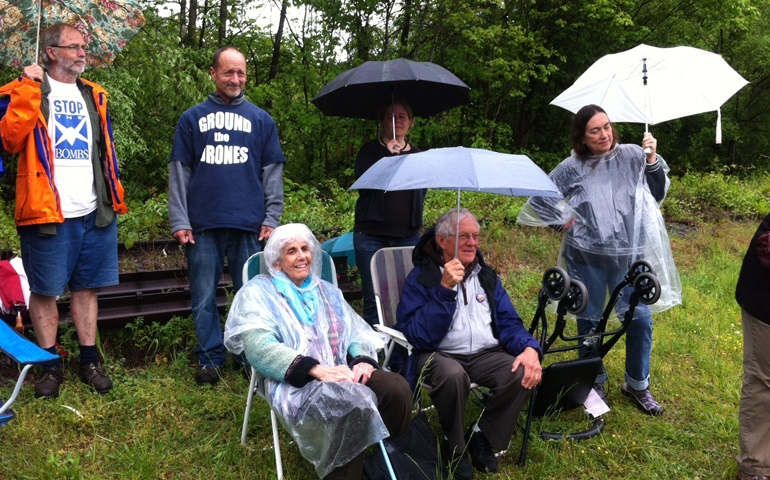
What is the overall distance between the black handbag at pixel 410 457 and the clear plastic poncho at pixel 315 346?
0.21 meters

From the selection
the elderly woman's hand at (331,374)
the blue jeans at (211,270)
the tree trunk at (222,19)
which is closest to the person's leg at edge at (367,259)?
the blue jeans at (211,270)

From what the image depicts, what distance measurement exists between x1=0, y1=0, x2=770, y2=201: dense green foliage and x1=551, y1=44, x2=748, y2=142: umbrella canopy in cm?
485

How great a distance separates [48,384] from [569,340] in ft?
9.64

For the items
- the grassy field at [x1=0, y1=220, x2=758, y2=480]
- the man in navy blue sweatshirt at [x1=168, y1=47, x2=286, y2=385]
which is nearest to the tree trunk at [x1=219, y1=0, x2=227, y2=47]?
the man in navy blue sweatshirt at [x1=168, y1=47, x2=286, y2=385]

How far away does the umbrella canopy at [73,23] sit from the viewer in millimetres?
3033

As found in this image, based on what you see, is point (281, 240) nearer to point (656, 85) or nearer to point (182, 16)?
point (656, 85)

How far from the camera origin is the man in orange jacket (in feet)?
10.00

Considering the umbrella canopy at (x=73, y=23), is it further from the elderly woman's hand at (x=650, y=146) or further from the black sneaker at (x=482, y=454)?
the elderly woman's hand at (x=650, y=146)

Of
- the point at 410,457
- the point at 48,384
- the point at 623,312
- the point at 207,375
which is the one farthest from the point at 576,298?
the point at 48,384

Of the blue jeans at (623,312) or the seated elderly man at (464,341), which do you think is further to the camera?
the blue jeans at (623,312)

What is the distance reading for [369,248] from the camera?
12.6ft

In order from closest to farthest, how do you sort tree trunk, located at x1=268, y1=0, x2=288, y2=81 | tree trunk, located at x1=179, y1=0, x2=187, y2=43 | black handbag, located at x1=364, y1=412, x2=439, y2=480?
black handbag, located at x1=364, y1=412, x2=439, y2=480
tree trunk, located at x1=179, y1=0, x2=187, y2=43
tree trunk, located at x1=268, y1=0, x2=288, y2=81

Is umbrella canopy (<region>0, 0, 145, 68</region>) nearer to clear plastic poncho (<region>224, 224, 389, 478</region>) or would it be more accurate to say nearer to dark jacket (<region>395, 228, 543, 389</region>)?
clear plastic poncho (<region>224, 224, 389, 478</region>)

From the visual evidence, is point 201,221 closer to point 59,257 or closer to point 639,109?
point 59,257
